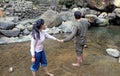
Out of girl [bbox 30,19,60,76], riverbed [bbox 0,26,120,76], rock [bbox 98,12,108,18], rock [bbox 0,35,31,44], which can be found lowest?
rock [bbox 98,12,108,18]

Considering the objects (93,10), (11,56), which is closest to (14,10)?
(93,10)

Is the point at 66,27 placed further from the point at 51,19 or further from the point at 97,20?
the point at 97,20

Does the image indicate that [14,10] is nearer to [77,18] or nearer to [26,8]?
[26,8]

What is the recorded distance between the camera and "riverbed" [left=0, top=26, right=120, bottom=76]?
6.48m

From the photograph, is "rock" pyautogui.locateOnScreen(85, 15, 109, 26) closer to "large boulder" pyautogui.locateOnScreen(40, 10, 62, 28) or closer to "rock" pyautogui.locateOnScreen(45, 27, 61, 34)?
"large boulder" pyautogui.locateOnScreen(40, 10, 62, 28)

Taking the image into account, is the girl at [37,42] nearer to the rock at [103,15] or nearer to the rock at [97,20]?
the rock at [97,20]

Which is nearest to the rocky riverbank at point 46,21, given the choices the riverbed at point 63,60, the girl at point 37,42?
the riverbed at point 63,60

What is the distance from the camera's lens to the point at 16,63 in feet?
23.9

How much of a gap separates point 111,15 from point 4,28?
813 cm

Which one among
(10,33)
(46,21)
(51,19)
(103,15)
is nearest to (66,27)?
(51,19)

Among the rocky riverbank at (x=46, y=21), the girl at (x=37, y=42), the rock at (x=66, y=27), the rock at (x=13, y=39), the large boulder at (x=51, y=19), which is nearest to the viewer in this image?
the girl at (x=37, y=42)

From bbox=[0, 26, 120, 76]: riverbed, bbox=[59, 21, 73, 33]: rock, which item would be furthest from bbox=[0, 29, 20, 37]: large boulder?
bbox=[59, 21, 73, 33]: rock

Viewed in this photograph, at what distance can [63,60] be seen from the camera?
750 centimetres

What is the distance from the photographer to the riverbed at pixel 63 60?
648cm
